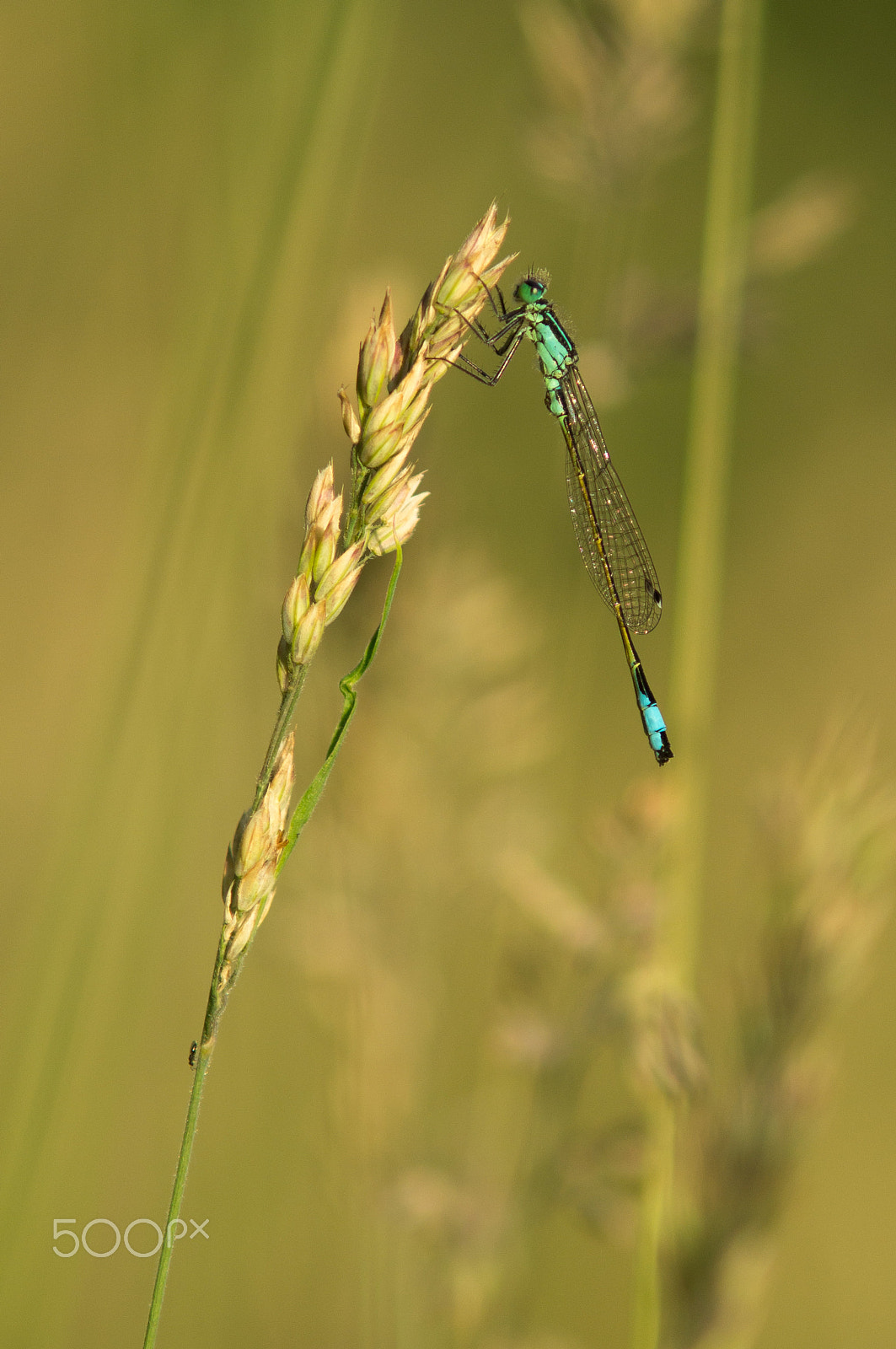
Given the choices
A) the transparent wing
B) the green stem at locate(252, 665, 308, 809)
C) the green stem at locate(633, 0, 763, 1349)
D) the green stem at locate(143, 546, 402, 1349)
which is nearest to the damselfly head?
the transparent wing

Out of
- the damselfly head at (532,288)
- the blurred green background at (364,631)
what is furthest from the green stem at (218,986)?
the damselfly head at (532,288)

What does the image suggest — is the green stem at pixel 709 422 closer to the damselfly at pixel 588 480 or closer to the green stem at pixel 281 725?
the damselfly at pixel 588 480

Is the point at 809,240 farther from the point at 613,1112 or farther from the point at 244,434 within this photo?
the point at 613,1112

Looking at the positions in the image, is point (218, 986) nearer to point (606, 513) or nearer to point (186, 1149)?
point (186, 1149)

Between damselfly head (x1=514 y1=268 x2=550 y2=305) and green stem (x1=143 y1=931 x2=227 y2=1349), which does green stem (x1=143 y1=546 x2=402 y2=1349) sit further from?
damselfly head (x1=514 y1=268 x2=550 y2=305)

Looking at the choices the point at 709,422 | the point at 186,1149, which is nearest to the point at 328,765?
the point at 186,1149

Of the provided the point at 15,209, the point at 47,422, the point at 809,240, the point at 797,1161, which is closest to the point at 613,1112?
the point at 797,1161

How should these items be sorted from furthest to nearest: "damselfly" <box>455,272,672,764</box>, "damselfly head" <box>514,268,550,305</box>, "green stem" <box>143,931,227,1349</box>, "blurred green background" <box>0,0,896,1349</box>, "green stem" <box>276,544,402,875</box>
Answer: "damselfly head" <box>514,268,550,305</box>, "damselfly" <box>455,272,672,764</box>, "blurred green background" <box>0,0,896,1349</box>, "green stem" <box>276,544,402,875</box>, "green stem" <box>143,931,227,1349</box>

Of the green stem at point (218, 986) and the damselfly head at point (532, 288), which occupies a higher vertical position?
the damselfly head at point (532, 288)
